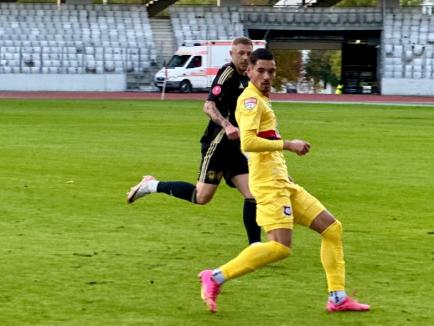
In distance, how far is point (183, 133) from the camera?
90.1 feet

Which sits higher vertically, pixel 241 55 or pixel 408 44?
pixel 241 55

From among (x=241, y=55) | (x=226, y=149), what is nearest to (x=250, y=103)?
(x=241, y=55)

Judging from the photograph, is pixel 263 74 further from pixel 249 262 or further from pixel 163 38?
pixel 163 38

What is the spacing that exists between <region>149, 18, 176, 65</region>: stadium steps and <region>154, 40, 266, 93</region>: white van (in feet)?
14.8

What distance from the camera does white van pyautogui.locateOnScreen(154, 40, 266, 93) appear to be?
195 feet

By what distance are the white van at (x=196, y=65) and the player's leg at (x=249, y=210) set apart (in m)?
49.3

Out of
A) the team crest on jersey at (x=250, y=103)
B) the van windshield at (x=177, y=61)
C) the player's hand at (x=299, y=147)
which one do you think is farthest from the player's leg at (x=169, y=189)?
the van windshield at (x=177, y=61)

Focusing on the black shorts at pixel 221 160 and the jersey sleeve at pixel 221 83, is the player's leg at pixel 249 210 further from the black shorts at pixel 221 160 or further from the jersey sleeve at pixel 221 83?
the jersey sleeve at pixel 221 83

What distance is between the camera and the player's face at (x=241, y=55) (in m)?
9.85

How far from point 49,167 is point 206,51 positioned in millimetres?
42016

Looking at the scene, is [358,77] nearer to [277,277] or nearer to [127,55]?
[127,55]

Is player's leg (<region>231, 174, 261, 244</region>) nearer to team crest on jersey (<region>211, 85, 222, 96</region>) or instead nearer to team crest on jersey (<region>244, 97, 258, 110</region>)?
team crest on jersey (<region>211, 85, 222, 96</region>)

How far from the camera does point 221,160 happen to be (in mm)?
10086

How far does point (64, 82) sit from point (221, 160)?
5077 cm
